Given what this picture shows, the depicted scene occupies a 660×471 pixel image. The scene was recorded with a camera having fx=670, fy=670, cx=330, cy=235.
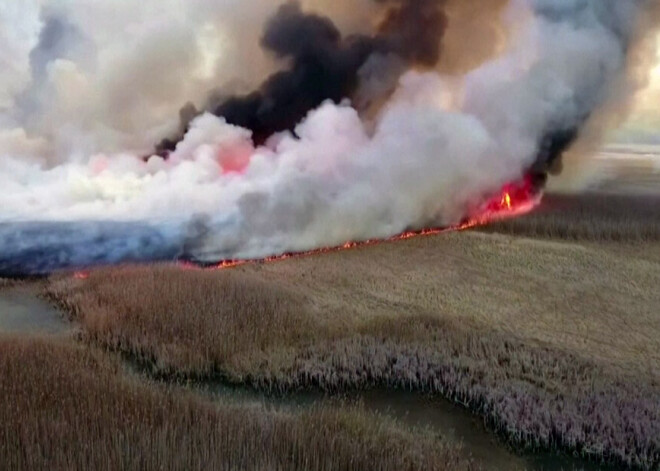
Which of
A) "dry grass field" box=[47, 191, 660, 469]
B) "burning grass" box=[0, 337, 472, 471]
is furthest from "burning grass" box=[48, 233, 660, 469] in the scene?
"burning grass" box=[0, 337, 472, 471]

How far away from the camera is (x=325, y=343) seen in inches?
258

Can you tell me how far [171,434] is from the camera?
13.2 ft

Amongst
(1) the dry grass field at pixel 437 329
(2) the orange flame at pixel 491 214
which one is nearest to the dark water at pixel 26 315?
(1) the dry grass field at pixel 437 329

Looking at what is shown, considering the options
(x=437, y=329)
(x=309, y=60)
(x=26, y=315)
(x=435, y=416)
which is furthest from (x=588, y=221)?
(x=26, y=315)

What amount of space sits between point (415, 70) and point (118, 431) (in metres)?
11.6

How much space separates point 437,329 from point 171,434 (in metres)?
3.62

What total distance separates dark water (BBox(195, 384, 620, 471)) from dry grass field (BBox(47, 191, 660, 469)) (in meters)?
0.14

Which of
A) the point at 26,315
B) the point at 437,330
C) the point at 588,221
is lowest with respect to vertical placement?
the point at 437,330

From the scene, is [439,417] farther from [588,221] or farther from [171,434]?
[588,221]

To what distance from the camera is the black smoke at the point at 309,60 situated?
13500 mm

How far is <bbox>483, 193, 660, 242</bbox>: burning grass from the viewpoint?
40.7 ft

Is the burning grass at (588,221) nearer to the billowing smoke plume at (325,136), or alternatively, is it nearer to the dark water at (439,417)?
the billowing smoke plume at (325,136)

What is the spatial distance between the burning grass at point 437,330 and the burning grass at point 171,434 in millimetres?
1064

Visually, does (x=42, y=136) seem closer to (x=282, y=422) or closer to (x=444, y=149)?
(x=444, y=149)
